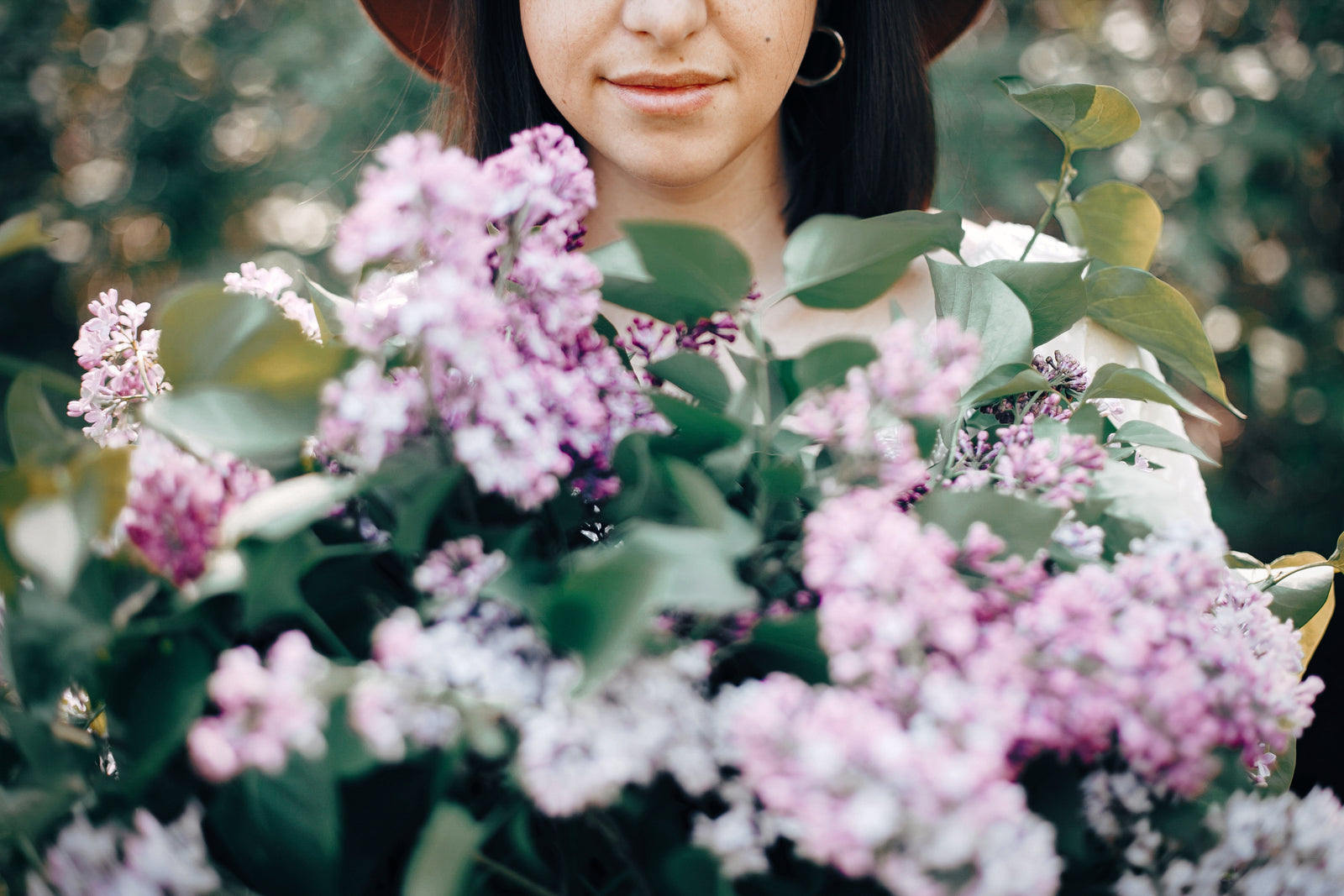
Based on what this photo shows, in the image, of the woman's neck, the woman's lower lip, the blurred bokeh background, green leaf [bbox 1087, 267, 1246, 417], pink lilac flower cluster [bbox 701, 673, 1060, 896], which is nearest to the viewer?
pink lilac flower cluster [bbox 701, 673, 1060, 896]

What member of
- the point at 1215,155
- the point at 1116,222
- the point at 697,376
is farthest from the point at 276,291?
the point at 1215,155

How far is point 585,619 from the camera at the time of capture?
231mm

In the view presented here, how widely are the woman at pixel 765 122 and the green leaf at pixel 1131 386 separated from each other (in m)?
0.32

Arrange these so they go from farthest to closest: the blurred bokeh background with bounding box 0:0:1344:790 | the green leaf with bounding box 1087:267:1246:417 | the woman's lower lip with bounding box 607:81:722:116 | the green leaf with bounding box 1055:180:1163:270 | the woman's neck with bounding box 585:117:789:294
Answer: the blurred bokeh background with bounding box 0:0:1344:790
the woman's neck with bounding box 585:117:789:294
the woman's lower lip with bounding box 607:81:722:116
the green leaf with bounding box 1055:180:1163:270
the green leaf with bounding box 1087:267:1246:417

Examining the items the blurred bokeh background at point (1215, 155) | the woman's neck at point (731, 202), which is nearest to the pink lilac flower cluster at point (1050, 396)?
the woman's neck at point (731, 202)

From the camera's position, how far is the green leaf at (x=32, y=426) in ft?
0.92

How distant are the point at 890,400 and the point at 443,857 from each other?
148mm

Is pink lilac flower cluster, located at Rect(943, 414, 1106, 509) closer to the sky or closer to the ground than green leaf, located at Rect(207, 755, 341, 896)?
closer to the sky

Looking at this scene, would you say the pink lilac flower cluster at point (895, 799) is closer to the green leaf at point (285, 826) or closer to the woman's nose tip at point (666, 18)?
the green leaf at point (285, 826)

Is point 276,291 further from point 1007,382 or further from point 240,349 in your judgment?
point 1007,382

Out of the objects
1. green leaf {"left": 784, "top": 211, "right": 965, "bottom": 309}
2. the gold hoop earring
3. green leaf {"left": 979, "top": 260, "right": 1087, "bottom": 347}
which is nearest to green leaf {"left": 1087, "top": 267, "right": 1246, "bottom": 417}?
green leaf {"left": 979, "top": 260, "right": 1087, "bottom": 347}

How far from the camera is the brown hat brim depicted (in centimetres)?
97

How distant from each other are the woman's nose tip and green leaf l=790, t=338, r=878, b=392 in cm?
35

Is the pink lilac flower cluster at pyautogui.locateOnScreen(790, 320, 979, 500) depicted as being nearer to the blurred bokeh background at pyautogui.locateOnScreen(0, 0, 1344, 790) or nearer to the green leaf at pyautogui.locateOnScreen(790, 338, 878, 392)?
the green leaf at pyautogui.locateOnScreen(790, 338, 878, 392)
